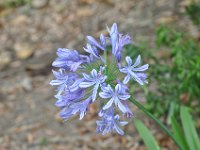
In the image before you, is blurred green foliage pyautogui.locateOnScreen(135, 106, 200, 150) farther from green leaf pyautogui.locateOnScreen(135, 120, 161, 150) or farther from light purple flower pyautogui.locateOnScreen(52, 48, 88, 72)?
light purple flower pyautogui.locateOnScreen(52, 48, 88, 72)

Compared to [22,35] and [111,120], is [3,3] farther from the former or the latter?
[111,120]

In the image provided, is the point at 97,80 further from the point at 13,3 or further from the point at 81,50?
the point at 13,3

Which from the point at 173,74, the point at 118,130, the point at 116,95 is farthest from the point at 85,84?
the point at 173,74

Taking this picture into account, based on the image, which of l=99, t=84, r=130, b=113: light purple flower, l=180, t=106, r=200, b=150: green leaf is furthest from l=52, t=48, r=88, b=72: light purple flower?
A: l=180, t=106, r=200, b=150: green leaf

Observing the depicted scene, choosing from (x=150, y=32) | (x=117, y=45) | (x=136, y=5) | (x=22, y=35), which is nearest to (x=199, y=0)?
(x=150, y=32)

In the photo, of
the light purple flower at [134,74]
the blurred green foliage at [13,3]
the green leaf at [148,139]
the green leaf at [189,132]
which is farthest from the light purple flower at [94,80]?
the blurred green foliage at [13,3]

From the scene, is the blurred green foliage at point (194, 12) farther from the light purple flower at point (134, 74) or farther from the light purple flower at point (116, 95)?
the light purple flower at point (116, 95)

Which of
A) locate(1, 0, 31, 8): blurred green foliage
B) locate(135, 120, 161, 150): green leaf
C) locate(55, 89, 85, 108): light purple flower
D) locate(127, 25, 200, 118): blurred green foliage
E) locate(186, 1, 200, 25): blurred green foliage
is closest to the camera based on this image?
locate(55, 89, 85, 108): light purple flower
